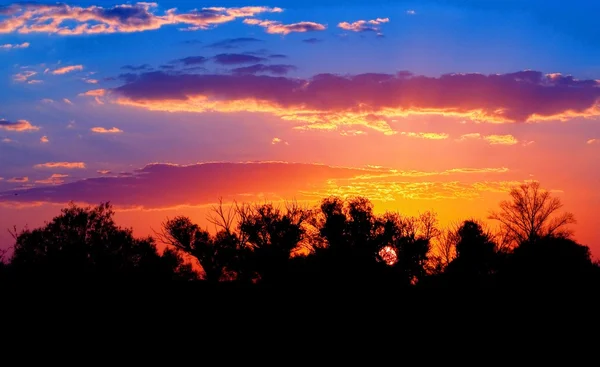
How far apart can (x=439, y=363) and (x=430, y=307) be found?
14065 millimetres

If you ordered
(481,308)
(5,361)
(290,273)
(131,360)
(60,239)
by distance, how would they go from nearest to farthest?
(5,361) → (131,360) → (481,308) → (290,273) → (60,239)

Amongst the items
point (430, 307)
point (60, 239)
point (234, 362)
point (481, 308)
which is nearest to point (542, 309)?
point (481, 308)

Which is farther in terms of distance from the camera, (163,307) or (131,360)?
(163,307)

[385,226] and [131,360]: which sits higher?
[385,226]

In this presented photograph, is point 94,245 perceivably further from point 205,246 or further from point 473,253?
point 473,253

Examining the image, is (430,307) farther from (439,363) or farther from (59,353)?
(59,353)

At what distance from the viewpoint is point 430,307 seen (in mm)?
51438

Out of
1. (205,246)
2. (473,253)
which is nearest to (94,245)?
(205,246)

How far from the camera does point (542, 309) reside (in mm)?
45531

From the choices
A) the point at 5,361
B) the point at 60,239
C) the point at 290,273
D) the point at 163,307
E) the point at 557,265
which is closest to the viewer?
the point at 5,361

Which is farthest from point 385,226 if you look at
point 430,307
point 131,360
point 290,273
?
point 131,360

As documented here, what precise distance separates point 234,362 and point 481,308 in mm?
20243

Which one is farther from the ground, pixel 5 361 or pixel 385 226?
pixel 385 226

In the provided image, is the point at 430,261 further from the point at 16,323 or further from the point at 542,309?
the point at 16,323
